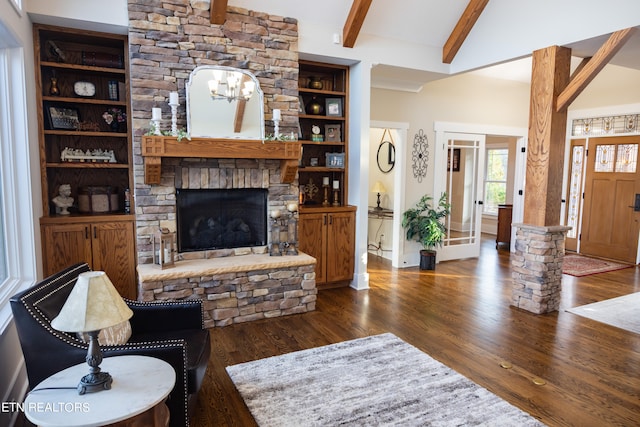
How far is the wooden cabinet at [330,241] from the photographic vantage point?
→ 498cm

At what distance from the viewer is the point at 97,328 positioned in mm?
1625

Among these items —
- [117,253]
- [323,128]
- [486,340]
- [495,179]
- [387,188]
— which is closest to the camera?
[486,340]

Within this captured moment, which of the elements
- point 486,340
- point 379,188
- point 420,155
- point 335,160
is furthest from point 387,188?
point 486,340

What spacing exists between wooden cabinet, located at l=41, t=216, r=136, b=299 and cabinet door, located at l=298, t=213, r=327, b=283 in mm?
1881

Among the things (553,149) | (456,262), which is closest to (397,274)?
(456,262)

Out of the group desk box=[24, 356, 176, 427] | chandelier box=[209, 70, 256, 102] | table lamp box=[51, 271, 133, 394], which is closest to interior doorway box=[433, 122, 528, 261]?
chandelier box=[209, 70, 256, 102]

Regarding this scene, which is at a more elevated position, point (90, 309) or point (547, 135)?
point (547, 135)

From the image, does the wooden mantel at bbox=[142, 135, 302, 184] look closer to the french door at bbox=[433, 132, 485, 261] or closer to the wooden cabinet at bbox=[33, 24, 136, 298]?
the wooden cabinet at bbox=[33, 24, 136, 298]

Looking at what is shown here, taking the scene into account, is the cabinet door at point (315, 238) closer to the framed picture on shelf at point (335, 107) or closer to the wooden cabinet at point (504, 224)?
the framed picture on shelf at point (335, 107)

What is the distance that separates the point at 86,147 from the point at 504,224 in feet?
23.5

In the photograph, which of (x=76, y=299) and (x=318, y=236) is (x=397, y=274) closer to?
(x=318, y=236)

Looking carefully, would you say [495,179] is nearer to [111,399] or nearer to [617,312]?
[617,312]

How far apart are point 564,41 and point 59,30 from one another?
16.3 feet

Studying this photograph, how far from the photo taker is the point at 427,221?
6.17 m
